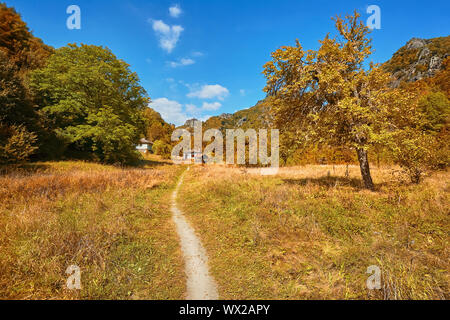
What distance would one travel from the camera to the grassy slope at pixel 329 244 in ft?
11.8

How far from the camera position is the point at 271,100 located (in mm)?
11617

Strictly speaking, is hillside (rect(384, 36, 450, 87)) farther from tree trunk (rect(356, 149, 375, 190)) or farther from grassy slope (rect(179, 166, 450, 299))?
grassy slope (rect(179, 166, 450, 299))

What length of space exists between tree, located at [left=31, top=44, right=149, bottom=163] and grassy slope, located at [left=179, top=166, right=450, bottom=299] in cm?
1832

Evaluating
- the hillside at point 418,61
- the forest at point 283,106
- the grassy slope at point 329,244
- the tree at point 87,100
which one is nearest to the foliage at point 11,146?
the forest at point 283,106

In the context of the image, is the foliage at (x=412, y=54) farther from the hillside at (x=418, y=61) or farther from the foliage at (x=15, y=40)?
the foliage at (x=15, y=40)

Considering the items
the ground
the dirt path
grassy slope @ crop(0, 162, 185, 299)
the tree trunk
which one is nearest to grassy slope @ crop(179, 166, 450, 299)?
the ground

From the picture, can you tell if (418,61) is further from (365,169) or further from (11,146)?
(11,146)

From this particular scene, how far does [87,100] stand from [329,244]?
2838 centimetres

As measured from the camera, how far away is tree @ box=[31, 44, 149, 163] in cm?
2017

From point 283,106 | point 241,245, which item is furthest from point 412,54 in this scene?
point 241,245

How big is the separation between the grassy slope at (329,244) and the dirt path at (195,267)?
0.84 ft

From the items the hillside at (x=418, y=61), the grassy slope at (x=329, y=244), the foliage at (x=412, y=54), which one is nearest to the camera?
the grassy slope at (x=329, y=244)

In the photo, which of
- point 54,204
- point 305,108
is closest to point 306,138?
point 305,108
